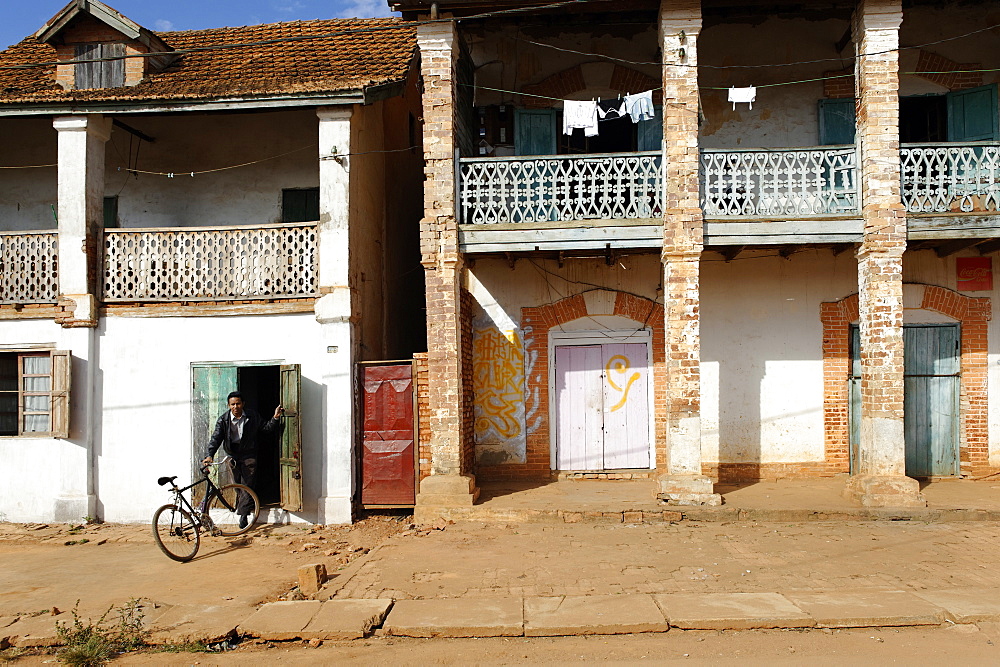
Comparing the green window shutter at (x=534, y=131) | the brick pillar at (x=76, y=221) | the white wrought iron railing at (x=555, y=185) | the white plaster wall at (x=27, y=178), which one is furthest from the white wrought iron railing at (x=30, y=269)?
the green window shutter at (x=534, y=131)

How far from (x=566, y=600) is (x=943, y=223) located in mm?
7251

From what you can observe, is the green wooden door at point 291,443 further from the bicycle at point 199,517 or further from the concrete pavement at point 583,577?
the concrete pavement at point 583,577

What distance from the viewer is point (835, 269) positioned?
452 inches

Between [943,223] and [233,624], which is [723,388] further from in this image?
[233,624]

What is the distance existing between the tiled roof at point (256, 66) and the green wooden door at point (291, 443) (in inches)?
153

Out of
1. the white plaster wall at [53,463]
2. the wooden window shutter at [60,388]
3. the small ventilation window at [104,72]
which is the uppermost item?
the small ventilation window at [104,72]

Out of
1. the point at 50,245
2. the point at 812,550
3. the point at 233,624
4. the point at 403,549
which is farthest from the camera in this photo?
the point at 50,245

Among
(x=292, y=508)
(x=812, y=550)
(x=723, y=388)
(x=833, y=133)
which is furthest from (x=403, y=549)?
(x=833, y=133)

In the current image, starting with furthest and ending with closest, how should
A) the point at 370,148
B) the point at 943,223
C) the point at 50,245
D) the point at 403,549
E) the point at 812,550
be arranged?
the point at 370,148
the point at 50,245
the point at 943,223
the point at 403,549
the point at 812,550

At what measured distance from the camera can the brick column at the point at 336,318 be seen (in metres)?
10.1

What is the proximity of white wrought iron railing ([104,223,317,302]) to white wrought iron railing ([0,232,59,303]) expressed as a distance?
2.45 ft

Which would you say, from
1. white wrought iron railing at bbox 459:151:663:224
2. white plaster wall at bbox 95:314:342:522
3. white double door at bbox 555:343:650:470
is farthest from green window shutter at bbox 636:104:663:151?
white plaster wall at bbox 95:314:342:522

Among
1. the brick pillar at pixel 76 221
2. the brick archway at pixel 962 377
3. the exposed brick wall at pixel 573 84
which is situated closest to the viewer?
the brick pillar at pixel 76 221

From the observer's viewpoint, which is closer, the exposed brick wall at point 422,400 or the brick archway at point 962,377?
the exposed brick wall at point 422,400
